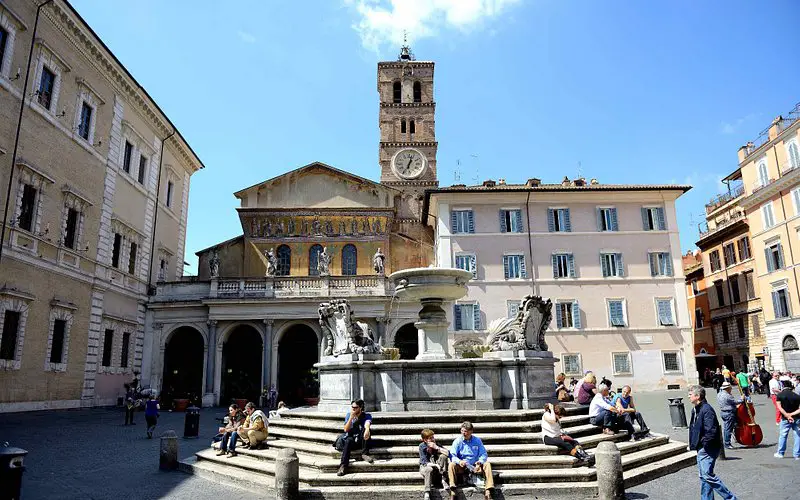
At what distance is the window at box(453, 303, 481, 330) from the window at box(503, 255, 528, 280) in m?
2.58

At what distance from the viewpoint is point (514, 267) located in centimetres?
3042

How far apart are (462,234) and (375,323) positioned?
23.1 ft

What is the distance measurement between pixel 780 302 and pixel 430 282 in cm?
2815

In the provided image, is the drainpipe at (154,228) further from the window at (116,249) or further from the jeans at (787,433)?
the jeans at (787,433)

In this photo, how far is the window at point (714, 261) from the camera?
40500mm

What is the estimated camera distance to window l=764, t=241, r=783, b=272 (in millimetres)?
31155

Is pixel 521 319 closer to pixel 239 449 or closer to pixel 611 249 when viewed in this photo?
pixel 239 449

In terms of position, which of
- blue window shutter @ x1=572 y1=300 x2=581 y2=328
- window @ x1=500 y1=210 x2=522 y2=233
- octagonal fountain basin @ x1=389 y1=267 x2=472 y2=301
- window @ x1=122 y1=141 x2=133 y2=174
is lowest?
octagonal fountain basin @ x1=389 y1=267 x2=472 y2=301

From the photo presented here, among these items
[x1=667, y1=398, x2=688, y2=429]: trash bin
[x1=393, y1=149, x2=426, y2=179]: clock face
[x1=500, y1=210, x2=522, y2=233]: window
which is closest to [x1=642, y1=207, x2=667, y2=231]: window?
[x1=500, y1=210, x2=522, y2=233]: window

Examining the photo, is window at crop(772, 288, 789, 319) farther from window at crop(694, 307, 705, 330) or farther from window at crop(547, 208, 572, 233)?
window at crop(694, 307, 705, 330)

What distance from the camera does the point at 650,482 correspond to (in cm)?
855

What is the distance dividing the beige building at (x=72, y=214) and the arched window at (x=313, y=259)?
857 cm

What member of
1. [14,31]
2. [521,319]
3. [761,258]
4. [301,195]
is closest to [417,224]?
[301,195]

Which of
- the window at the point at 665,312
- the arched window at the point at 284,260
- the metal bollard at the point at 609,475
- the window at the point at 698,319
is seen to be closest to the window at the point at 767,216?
the window at the point at 665,312
